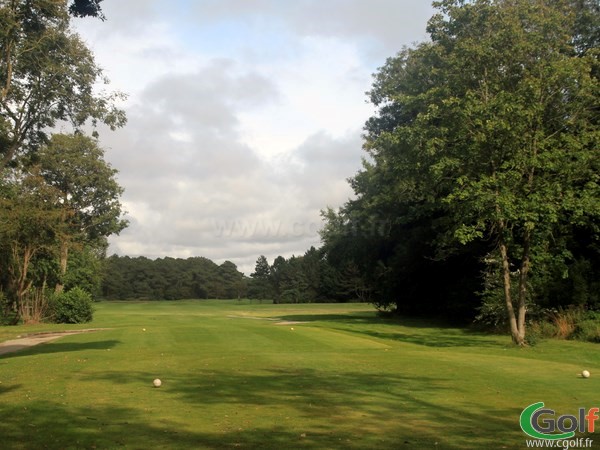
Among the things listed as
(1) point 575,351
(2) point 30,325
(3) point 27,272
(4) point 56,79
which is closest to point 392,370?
(1) point 575,351

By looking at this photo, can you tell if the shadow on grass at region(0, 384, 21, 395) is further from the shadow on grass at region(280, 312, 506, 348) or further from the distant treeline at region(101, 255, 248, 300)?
the distant treeline at region(101, 255, 248, 300)

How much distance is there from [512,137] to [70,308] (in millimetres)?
32522

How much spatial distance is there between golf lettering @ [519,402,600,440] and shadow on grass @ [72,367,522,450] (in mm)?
209

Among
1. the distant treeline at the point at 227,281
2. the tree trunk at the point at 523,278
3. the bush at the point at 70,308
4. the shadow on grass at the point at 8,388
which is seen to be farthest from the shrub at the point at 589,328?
the distant treeline at the point at 227,281

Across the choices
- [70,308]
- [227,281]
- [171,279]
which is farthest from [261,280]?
[70,308]

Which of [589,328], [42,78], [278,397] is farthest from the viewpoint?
[589,328]

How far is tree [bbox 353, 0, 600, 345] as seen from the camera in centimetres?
2058

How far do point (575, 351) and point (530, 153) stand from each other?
291 inches

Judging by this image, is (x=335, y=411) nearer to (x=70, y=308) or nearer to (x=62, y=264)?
(x=70, y=308)

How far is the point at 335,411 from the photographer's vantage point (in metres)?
8.76

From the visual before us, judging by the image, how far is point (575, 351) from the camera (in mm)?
19641

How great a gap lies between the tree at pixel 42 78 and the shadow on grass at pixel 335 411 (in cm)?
1108

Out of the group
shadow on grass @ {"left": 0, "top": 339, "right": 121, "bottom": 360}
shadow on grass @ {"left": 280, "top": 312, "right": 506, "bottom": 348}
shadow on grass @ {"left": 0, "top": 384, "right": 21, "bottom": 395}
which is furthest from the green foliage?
shadow on grass @ {"left": 0, "top": 384, "right": 21, "bottom": 395}

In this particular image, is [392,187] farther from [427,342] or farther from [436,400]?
[436,400]
